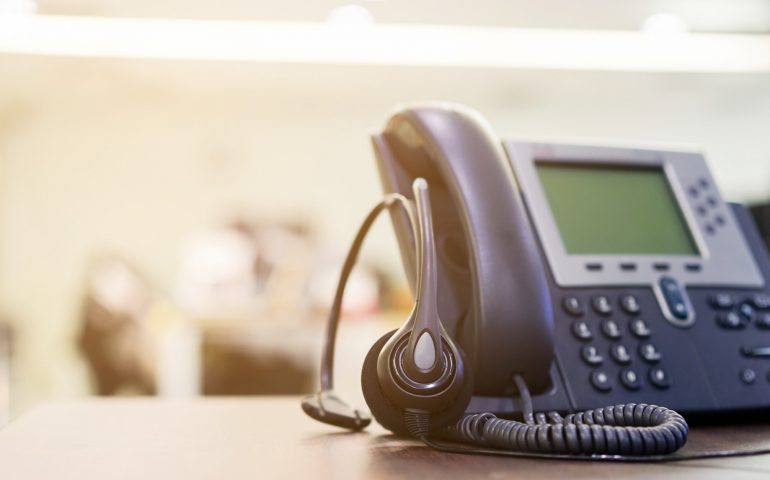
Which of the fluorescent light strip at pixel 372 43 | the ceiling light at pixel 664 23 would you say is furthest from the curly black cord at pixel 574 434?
the ceiling light at pixel 664 23

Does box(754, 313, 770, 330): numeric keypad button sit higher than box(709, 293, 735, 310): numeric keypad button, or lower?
lower

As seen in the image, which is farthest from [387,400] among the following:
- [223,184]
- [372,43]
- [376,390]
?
[223,184]

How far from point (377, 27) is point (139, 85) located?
1.96 m

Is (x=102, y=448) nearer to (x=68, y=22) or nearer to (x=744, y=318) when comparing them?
(x=744, y=318)

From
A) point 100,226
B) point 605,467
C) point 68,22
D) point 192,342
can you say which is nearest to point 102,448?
point 605,467

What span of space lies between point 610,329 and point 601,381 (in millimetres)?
37

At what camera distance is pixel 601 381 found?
0.43 m

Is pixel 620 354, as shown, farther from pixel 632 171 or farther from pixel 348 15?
pixel 348 15

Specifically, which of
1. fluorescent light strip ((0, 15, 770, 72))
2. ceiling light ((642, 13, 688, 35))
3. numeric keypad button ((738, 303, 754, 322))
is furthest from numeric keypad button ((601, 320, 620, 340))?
→ ceiling light ((642, 13, 688, 35))

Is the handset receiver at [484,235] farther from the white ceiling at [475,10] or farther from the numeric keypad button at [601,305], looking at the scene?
the white ceiling at [475,10]

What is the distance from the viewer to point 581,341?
45 cm

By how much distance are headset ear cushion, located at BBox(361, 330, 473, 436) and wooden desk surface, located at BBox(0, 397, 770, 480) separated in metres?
0.02

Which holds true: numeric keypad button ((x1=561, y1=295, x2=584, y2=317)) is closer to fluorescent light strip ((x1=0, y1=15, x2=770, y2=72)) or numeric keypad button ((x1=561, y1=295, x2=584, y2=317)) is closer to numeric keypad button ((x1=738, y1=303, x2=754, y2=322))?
numeric keypad button ((x1=738, y1=303, x2=754, y2=322))

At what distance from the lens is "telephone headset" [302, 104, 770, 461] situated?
36 centimetres
